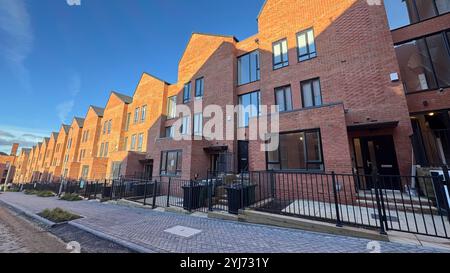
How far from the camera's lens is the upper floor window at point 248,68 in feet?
45.6

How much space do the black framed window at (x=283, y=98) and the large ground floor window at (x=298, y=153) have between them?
2.86 meters

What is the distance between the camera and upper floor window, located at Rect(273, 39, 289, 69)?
11625mm

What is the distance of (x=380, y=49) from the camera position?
28.7ft

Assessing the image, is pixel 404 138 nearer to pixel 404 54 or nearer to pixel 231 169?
pixel 404 54

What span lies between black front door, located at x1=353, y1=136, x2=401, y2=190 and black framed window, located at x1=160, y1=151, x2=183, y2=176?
10.7 meters

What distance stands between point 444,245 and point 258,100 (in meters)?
11.2

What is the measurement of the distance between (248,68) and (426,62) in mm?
10388

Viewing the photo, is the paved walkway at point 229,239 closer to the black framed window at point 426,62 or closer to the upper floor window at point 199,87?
the black framed window at point 426,62

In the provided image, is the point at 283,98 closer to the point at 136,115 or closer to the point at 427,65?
the point at 427,65

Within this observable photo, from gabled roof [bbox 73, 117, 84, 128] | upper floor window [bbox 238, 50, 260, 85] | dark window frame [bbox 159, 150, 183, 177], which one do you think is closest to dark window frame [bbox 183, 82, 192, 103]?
upper floor window [bbox 238, 50, 260, 85]

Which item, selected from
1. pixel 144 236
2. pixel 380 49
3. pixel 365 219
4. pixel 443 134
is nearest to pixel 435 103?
pixel 443 134

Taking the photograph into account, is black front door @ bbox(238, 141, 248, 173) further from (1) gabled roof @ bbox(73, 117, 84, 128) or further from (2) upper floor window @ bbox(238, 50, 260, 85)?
(1) gabled roof @ bbox(73, 117, 84, 128)

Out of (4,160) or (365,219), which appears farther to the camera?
(4,160)

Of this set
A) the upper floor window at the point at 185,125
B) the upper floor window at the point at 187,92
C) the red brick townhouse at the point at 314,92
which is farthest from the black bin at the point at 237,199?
the upper floor window at the point at 187,92
